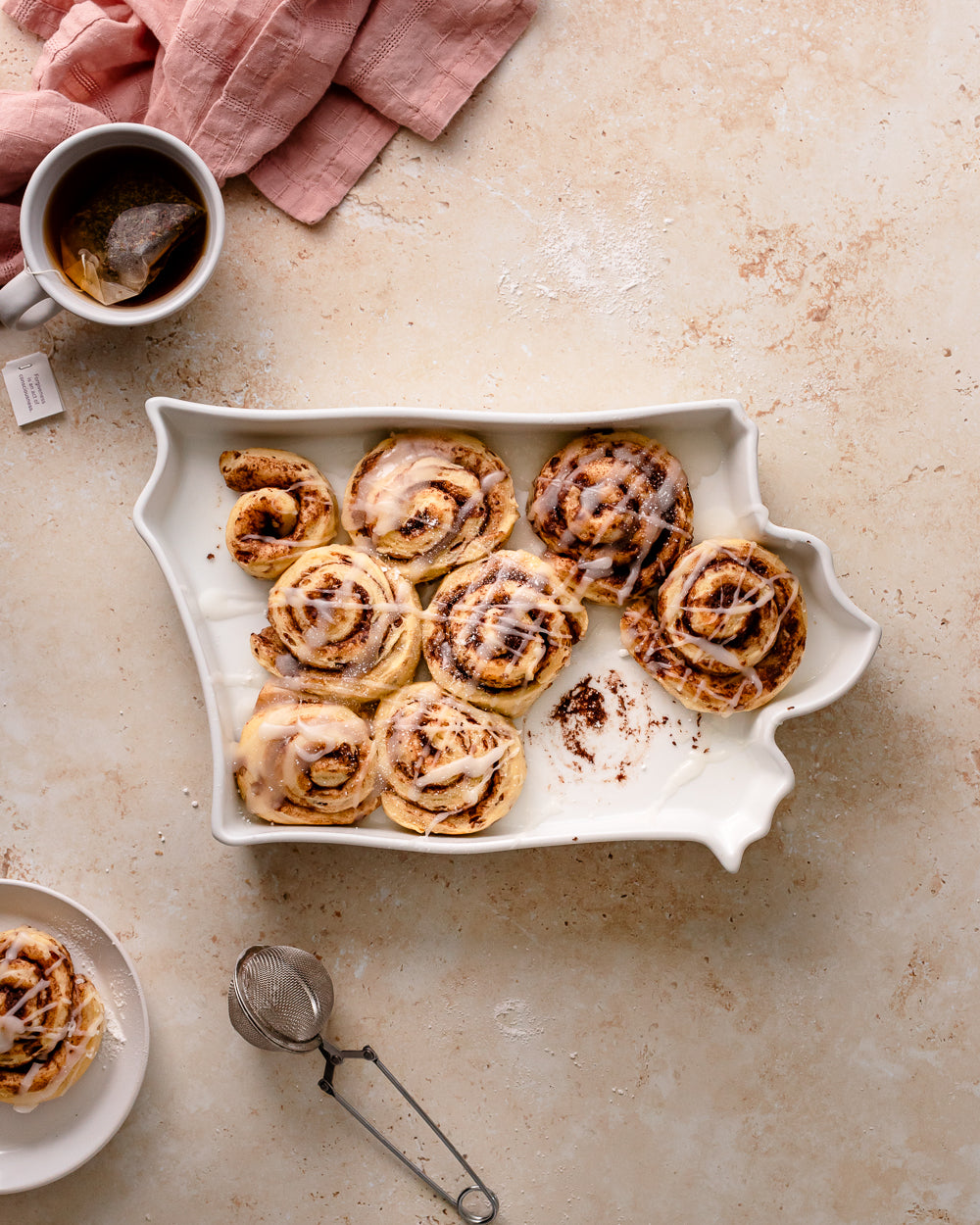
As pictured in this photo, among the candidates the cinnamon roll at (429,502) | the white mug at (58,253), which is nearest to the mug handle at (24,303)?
the white mug at (58,253)

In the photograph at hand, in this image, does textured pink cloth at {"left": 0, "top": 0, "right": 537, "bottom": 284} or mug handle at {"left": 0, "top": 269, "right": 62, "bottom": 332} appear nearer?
mug handle at {"left": 0, "top": 269, "right": 62, "bottom": 332}

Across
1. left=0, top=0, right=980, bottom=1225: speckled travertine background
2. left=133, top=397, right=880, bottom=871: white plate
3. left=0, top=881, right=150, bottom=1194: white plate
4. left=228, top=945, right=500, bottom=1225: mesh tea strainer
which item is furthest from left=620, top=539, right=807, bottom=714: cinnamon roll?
left=0, top=881, right=150, bottom=1194: white plate

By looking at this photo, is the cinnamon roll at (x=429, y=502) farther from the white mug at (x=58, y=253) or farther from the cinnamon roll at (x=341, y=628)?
the white mug at (x=58, y=253)

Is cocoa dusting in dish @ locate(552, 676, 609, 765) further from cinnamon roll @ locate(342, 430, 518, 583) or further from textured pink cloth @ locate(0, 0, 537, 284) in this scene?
textured pink cloth @ locate(0, 0, 537, 284)

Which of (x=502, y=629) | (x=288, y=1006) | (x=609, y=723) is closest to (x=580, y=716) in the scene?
(x=609, y=723)

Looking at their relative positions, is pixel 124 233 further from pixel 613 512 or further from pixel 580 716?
pixel 580 716

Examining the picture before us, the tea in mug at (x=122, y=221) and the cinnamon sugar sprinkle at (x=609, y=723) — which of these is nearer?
the tea in mug at (x=122, y=221)
